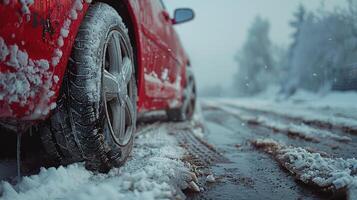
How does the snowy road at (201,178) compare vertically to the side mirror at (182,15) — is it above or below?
below

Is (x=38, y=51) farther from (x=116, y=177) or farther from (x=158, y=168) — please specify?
(x=158, y=168)

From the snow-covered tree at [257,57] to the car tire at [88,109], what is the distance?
4855cm

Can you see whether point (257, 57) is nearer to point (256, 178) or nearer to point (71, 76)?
point (256, 178)

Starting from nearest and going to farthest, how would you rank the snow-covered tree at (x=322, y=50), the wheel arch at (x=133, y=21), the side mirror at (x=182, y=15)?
the wheel arch at (x=133, y=21)
the side mirror at (x=182, y=15)
the snow-covered tree at (x=322, y=50)

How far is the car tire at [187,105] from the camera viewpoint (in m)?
5.70

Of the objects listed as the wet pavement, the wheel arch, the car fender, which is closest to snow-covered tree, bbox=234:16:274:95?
the wet pavement

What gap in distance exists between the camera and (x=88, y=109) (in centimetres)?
158

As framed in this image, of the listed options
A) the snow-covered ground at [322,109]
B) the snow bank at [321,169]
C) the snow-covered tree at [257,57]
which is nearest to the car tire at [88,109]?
the snow bank at [321,169]

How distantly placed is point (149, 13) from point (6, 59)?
67.7 inches

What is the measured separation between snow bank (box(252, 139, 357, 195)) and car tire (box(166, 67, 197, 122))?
3297mm

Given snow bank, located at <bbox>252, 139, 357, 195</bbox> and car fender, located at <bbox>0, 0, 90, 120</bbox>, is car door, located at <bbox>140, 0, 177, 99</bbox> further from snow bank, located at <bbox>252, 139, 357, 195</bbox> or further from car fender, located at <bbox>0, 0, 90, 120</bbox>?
snow bank, located at <bbox>252, 139, 357, 195</bbox>

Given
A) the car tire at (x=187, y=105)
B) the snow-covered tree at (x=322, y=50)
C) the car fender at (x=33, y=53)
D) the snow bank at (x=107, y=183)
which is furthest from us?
the snow-covered tree at (x=322, y=50)

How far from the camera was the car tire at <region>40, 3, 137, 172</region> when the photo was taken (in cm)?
158

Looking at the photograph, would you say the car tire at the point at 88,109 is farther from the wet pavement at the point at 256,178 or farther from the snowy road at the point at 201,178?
the wet pavement at the point at 256,178
